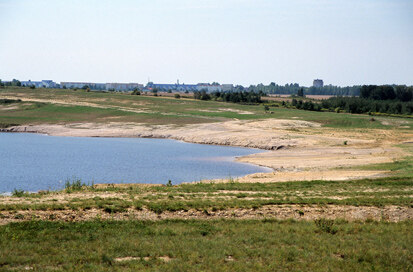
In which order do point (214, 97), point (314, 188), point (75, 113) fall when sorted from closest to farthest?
point (314, 188) < point (75, 113) < point (214, 97)

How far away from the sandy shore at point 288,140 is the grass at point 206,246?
52.6 ft

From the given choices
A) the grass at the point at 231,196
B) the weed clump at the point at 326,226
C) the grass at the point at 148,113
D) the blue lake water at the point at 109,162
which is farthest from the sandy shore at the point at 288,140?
the weed clump at the point at 326,226

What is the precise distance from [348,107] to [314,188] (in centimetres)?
9157

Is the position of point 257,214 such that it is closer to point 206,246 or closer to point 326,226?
point 326,226

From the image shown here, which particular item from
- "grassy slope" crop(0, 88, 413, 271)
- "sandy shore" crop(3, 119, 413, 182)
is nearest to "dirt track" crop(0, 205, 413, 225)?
"grassy slope" crop(0, 88, 413, 271)

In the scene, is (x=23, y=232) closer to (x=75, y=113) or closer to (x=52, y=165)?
(x=52, y=165)

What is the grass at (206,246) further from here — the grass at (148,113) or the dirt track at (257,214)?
the grass at (148,113)

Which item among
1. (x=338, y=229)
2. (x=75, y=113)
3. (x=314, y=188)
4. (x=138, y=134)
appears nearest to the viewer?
(x=338, y=229)

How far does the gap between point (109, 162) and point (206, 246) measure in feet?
122

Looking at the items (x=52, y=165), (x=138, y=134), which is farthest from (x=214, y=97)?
(x=52, y=165)

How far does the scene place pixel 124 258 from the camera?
552 inches

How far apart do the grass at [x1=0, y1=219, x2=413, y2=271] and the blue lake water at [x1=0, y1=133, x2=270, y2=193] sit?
1878 centimetres

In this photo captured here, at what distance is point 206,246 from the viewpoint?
15.1m

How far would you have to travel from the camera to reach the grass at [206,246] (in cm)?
1349
